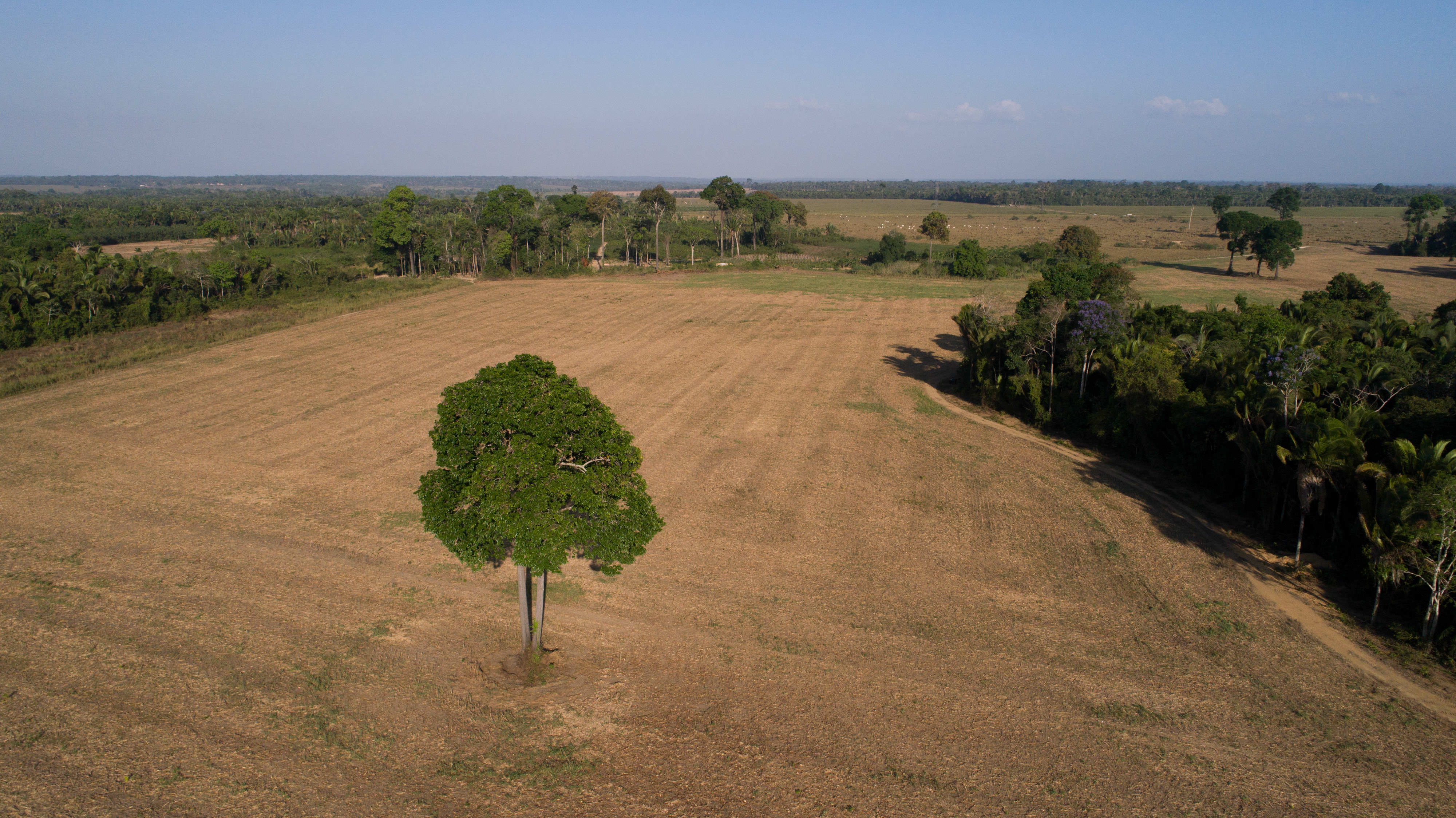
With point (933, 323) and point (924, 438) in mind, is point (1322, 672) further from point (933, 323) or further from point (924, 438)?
point (933, 323)

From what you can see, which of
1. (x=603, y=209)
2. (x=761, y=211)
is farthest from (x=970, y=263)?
(x=603, y=209)

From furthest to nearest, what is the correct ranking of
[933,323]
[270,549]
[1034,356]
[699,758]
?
[933,323] < [1034,356] < [270,549] < [699,758]

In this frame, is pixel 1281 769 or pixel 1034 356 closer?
pixel 1281 769

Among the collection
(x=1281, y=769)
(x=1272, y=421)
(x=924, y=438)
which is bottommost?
(x=1281, y=769)

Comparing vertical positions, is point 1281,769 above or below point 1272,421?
below

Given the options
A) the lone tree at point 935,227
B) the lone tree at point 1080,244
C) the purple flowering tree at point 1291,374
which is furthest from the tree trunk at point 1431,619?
the lone tree at point 935,227

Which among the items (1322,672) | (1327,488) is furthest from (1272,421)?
(1322,672)
